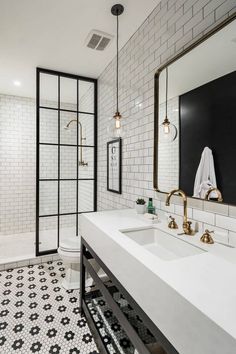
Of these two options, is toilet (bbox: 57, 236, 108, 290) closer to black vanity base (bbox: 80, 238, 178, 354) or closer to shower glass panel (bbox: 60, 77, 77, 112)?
black vanity base (bbox: 80, 238, 178, 354)

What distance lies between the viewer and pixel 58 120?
10.3 ft

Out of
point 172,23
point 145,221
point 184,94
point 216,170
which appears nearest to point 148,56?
point 172,23

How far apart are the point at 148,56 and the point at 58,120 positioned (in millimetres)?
1713

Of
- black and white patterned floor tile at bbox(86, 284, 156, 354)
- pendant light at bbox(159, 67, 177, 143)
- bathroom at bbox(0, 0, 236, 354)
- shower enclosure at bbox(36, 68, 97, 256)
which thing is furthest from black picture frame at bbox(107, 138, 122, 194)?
black and white patterned floor tile at bbox(86, 284, 156, 354)

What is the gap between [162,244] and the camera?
56.7 inches

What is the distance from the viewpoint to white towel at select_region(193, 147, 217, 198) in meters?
1.31

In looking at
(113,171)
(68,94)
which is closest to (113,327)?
(113,171)

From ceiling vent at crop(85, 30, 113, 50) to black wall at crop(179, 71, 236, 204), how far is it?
128 cm

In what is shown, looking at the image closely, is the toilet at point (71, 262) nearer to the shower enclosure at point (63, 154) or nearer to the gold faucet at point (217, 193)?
the shower enclosure at point (63, 154)

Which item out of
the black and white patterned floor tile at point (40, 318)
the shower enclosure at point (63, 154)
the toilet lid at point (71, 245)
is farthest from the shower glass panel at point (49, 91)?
the black and white patterned floor tile at point (40, 318)

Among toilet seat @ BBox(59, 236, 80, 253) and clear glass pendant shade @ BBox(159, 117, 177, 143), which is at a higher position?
clear glass pendant shade @ BBox(159, 117, 177, 143)

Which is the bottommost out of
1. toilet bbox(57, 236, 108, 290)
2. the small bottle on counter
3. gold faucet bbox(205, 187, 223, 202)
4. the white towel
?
toilet bbox(57, 236, 108, 290)

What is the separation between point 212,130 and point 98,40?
5.77 ft

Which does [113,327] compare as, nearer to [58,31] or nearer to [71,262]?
[71,262]
